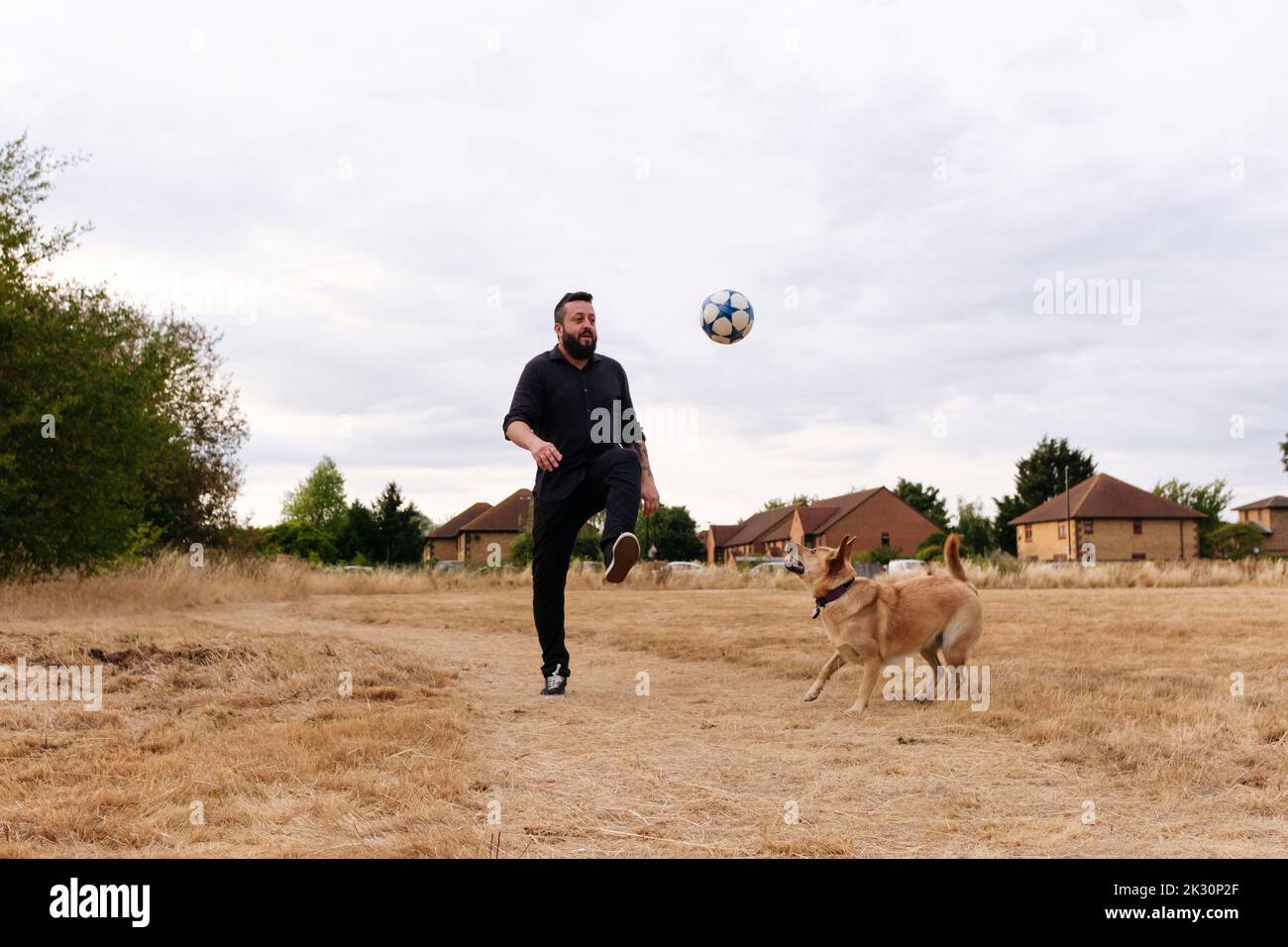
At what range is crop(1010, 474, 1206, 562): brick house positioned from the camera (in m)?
64.6

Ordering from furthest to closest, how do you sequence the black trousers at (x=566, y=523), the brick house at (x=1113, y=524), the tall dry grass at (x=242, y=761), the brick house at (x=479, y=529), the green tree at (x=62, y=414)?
1. the brick house at (x=479, y=529)
2. the brick house at (x=1113, y=524)
3. the green tree at (x=62, y=414)
4. the black trousers at (x=566, y=523)
5. the tall dry grass at (x=242, y=761)

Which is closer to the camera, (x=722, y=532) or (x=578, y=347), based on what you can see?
(x=578, y=347)

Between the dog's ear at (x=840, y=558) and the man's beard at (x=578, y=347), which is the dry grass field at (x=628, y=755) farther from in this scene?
the man's beard at (x=578, y=347)

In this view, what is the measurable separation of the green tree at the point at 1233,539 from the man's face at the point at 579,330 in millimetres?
71097

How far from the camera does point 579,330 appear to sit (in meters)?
6.54

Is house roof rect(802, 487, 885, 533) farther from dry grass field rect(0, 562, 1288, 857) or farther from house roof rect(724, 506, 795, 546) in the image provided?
dry grass field rect(0, 562, 1288, 857)

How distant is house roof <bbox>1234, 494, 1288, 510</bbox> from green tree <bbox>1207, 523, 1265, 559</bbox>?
2963cm

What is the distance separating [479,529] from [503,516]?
2.31 meters

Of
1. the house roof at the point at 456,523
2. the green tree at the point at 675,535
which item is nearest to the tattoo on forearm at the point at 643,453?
the green tree at the point at 675,535

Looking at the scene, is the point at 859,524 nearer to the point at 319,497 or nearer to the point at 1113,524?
the point at 1113,524

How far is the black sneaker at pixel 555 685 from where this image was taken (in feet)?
21.7

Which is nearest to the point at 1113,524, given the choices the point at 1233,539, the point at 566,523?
the point at 1233,539
